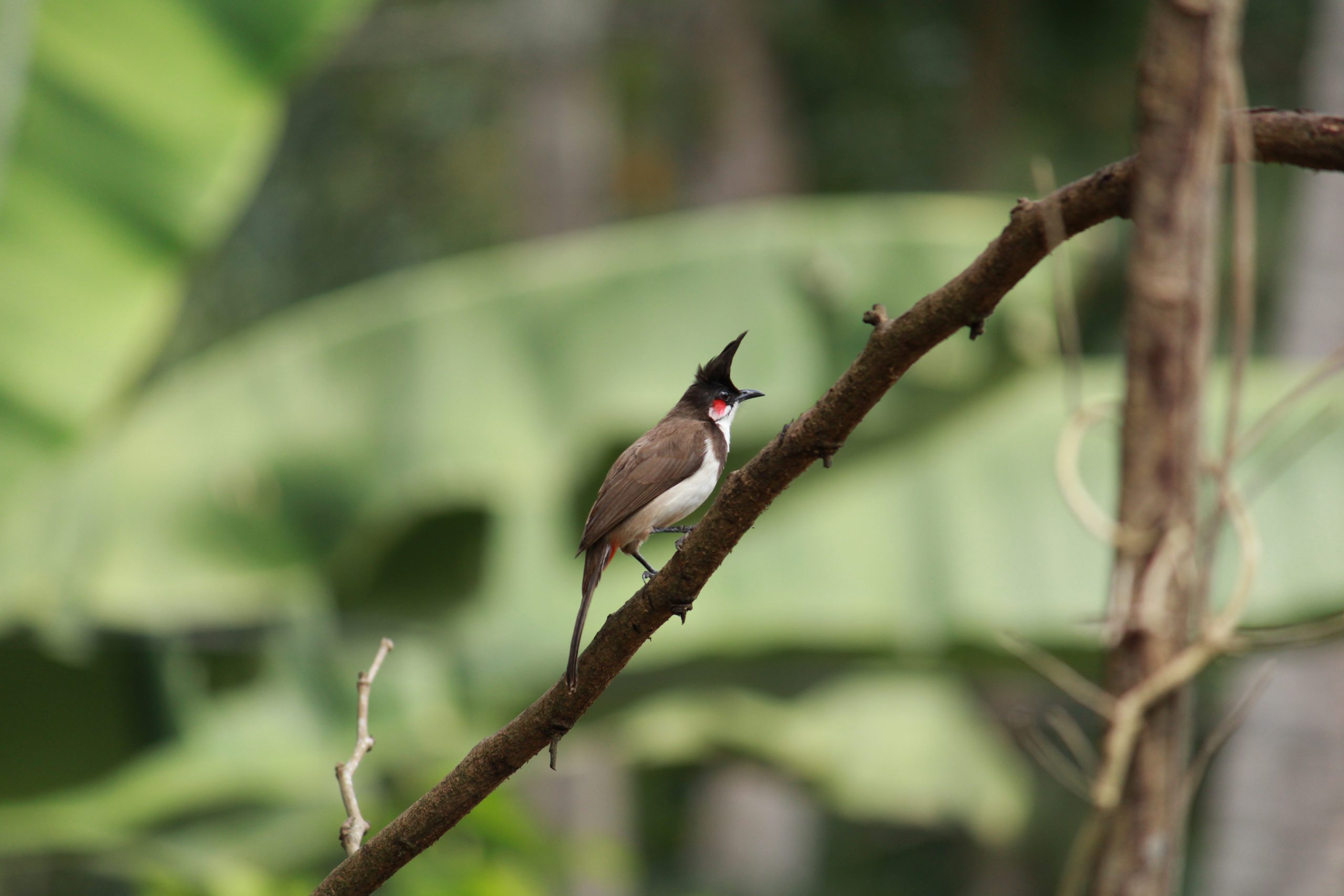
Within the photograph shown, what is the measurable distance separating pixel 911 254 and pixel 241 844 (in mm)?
3707

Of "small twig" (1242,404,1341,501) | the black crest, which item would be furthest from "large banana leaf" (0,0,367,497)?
"small twig" (1242,404,1341,501)

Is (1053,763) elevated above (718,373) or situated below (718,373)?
below

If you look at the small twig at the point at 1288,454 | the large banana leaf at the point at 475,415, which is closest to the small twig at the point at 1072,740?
the small twig at the point at 1288,454

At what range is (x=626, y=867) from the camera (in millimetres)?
6164

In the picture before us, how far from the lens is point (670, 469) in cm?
126

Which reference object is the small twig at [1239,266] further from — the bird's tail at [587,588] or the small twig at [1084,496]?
the bird's tail at [587,588]

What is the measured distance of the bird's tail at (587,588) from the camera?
1.06 metres

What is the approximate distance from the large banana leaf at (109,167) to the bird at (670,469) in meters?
2.76

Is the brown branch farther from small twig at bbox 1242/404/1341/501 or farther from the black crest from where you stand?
small twig at bbox 1242/404/1341/501

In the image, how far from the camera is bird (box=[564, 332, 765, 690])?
49.6 inches

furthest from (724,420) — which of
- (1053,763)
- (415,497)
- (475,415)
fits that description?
(475,415)

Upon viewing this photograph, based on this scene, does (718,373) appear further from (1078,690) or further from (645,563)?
(1078,690)

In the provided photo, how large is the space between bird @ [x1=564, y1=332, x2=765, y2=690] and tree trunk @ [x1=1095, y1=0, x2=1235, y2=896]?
0.79 metres

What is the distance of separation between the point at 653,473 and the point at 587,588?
0.15m
